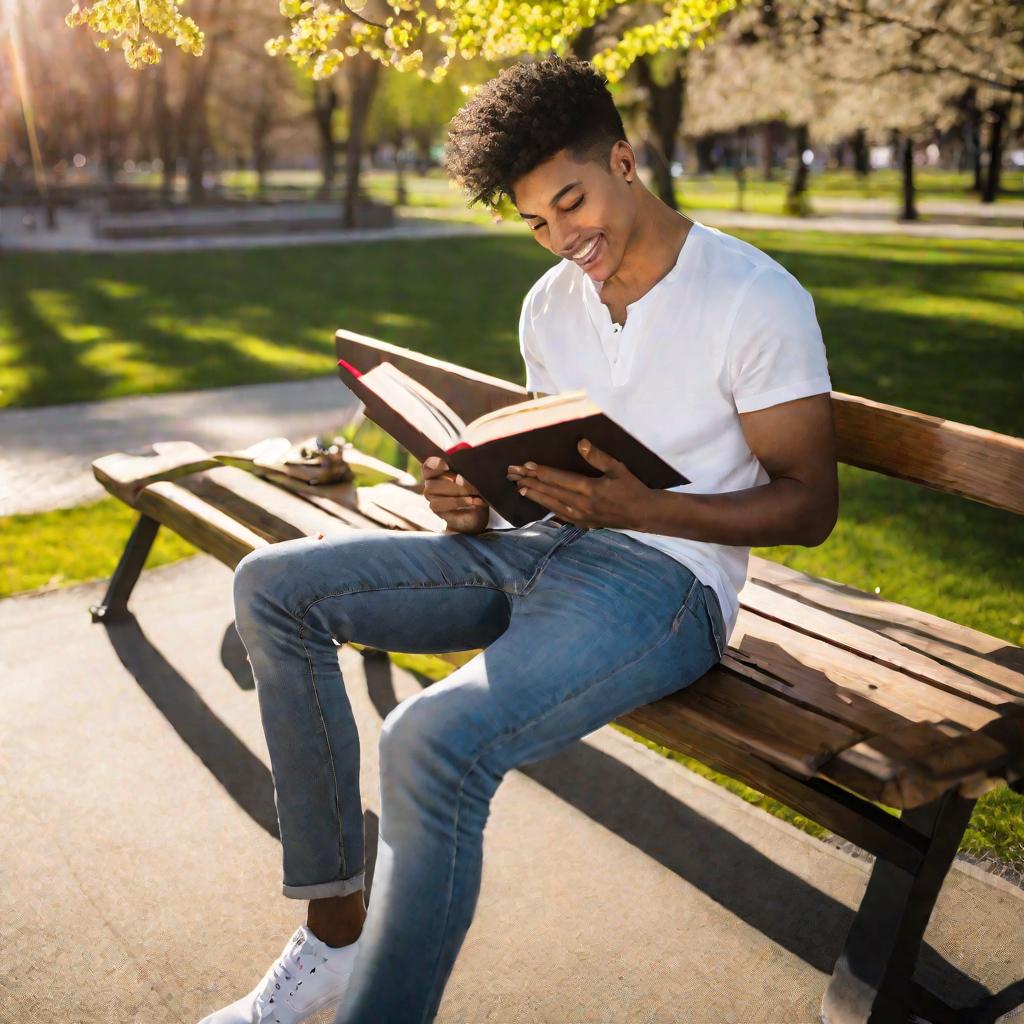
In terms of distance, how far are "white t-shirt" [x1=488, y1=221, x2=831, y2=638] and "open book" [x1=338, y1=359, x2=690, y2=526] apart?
268 millimetres

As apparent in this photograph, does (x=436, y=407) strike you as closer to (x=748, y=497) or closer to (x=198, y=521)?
(x=748, y=497)

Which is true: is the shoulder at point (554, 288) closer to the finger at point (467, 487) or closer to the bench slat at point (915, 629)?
the finger at point (467, 487)

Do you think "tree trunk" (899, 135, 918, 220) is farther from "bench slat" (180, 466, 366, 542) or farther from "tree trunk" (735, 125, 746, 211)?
"bench slat" (180, 466, 366, 542)

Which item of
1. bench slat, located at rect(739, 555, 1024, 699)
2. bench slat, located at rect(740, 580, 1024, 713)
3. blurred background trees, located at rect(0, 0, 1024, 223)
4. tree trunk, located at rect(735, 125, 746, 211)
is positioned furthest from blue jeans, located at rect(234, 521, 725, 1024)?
tree trunk, located at rect(735, 125, 746, 211)

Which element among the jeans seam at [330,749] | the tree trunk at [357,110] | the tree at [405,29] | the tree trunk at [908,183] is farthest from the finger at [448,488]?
the tree trunk at [908,183]

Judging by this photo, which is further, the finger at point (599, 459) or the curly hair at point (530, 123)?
the curly hair at point (530, 123)

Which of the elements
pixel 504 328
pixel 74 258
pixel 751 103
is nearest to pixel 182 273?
pixel 74 258

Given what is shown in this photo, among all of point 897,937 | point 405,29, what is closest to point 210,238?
point 405,29

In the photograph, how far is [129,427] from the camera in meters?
7.41

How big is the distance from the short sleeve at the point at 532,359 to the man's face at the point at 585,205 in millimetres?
347

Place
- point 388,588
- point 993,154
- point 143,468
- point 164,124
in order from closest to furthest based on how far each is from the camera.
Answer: point 388,588
point 143,468
point 993,154
point 164,124

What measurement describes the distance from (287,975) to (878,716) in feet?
4.24

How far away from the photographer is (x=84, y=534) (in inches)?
221

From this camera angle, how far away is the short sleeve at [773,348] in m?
2.41
